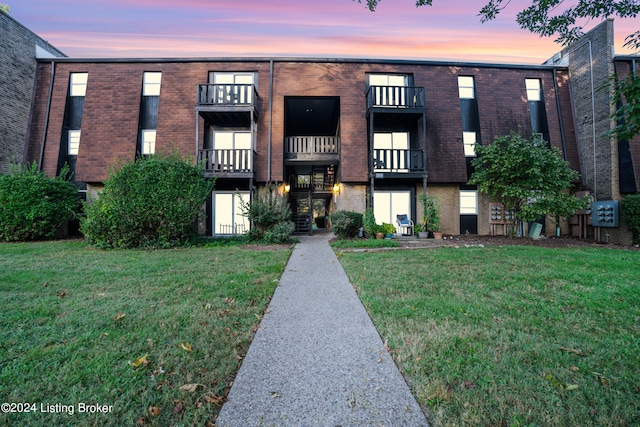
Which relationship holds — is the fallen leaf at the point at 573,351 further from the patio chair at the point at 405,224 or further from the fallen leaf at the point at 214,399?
the patio chair at the point at 405,224

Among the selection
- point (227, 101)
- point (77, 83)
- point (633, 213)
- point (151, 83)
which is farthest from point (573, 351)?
point (77, 83)

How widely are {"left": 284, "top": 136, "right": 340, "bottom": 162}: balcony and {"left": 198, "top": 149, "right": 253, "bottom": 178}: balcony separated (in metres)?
2.24

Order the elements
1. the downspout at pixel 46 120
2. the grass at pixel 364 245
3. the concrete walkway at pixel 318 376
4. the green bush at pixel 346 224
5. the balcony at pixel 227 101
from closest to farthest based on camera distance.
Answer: the concrete walkway at pixel 318 376, the grass at pixel 364 245, the green bush at pixel 346 224, the balcony at pixel 227 101, the downspout at pixel 46 120

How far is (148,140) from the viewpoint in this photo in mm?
14102

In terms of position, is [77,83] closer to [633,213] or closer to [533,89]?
[533,89]

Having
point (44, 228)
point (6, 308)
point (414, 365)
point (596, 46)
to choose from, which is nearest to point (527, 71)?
point (596, 46)

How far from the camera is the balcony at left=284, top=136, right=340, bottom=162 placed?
1439cm

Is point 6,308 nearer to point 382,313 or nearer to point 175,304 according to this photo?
point 175,304

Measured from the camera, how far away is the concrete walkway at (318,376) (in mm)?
1815

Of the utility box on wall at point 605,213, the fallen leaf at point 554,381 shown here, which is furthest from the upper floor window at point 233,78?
the utility box on wall at point 605,213

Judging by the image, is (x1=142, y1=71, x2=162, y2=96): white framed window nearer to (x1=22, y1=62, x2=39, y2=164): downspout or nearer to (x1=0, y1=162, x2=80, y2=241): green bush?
(x1=22, y1=62, x2=39, y2=164): downspout

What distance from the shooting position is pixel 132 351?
2.58 meters

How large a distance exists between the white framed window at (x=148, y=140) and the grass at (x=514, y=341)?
1349 cm

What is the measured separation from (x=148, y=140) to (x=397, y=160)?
12880mm
